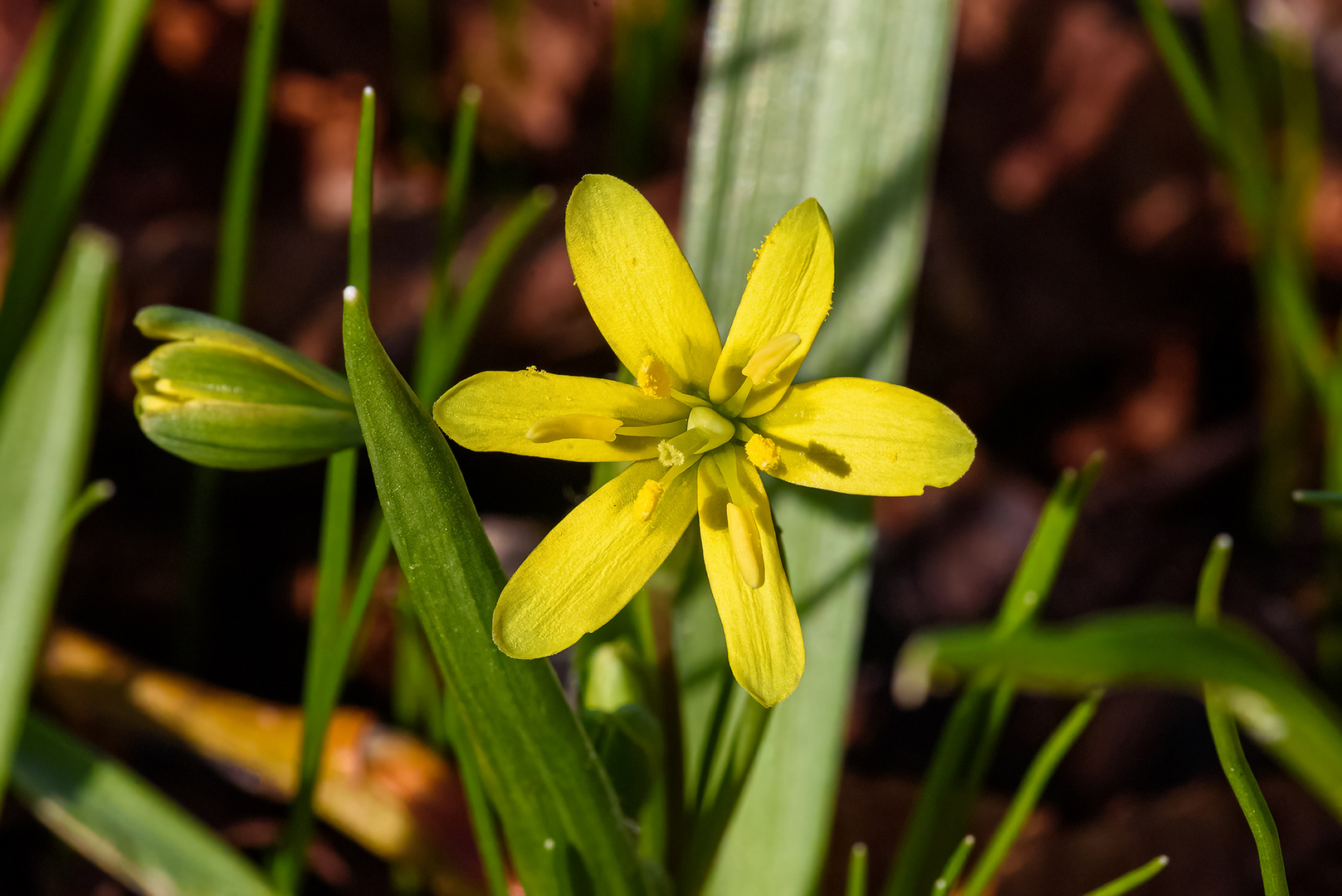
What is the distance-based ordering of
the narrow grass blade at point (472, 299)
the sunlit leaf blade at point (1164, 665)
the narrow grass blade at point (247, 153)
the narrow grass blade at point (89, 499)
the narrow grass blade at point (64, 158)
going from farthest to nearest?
1. the narrow grass blade at point (64, 158)
2. the narrow grass blade at point (247, 153)
3. the narrow grass blade at point (472, 299)
4. the narrow grass blade at point (89, 499)
5. the sunlit leaf blade at point (1164, 665)

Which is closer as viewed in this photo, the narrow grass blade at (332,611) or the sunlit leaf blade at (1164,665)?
the sunlit leaf blade at (1164,665)

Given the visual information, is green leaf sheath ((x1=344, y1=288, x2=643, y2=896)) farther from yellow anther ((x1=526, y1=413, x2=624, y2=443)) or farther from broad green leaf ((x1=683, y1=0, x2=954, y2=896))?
broad green leaf ((x1=683, y1=0, x2=954, y2=896))

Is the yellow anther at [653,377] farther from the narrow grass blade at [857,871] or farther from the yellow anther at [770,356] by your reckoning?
the narrow grass blade at [857,871]

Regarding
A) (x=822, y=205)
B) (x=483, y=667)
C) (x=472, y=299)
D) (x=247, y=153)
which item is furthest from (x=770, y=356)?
(x=247, y=153)

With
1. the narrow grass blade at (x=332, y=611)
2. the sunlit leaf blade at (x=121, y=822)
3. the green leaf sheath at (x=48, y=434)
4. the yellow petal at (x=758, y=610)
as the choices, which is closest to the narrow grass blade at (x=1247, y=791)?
the yellow petal at (x=758, y=610)

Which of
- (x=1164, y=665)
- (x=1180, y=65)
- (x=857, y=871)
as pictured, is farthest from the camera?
(x=1180, y=65)

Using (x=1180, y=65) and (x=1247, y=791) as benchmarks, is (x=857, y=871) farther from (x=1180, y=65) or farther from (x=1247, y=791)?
(x=1180, y=65)

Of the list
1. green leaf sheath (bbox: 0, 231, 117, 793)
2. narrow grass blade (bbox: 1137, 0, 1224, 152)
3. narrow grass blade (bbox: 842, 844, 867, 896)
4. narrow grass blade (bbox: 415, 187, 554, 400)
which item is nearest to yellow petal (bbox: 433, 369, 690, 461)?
narrow grass blade (bbox: 415, 187, 554, 400)
